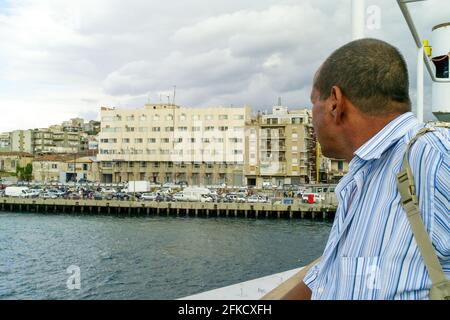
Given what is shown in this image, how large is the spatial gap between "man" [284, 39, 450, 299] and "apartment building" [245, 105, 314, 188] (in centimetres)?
3786

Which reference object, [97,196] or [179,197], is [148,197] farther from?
[97,196]

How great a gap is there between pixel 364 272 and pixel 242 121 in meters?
39.6

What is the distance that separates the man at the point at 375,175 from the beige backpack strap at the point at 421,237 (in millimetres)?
11

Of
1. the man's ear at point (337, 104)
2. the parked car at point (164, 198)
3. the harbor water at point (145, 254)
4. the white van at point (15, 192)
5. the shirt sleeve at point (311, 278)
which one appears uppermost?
the man's ear at point (337, 104)

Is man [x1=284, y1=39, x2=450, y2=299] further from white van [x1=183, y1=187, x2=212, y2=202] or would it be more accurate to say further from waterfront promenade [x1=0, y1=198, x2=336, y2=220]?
white van [x1=183, y1=187, x2=212, y2=202]

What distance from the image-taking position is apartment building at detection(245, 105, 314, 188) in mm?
38688

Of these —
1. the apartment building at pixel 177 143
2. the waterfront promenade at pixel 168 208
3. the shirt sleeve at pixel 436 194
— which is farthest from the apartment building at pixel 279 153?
the shirt sleeve at pixel 436 194

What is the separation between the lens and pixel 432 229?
60cm

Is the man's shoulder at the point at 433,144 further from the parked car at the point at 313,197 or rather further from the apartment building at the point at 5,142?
the apartment building at the point at 5,142

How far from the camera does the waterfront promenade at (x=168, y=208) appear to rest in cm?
2928

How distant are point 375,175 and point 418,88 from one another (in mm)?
3227

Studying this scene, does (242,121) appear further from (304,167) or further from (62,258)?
(62,258)

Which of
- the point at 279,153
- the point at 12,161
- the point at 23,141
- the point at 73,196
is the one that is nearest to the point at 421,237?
the point at 73,196
